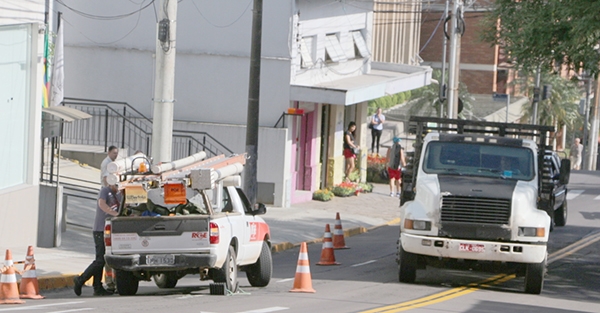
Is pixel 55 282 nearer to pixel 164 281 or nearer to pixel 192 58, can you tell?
pixel 164 281

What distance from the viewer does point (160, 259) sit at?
13648mm

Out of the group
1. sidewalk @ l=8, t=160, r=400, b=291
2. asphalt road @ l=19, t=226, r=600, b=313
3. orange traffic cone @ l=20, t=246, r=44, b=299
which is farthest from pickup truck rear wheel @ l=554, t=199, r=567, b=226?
orange traffic cone @ l=20, t=246, r=44, b=299

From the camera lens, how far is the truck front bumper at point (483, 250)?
15.4 metres

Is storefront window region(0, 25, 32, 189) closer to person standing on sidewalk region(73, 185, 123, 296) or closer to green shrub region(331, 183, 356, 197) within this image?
person standing on sidewalk region(73, 185, 123, 296)

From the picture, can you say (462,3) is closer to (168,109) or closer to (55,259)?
(168,109)

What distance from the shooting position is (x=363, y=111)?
37188 millimetres

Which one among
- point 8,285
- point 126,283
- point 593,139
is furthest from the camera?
point 593,139

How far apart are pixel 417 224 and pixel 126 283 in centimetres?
447

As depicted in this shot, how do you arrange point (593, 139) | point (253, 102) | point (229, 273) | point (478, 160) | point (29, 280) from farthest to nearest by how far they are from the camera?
point (593, 139), point (253, 102), point (478, 160), point (229, 273), point (29, 280)

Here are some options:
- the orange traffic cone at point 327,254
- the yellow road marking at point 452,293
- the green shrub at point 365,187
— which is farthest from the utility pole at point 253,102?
the green shrub at point 365,187

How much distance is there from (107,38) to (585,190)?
1803 cm

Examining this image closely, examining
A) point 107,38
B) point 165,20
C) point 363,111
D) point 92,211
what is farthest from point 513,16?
point 363,111

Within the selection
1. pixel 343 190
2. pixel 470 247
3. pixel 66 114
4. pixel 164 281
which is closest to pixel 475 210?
pixel 470 247

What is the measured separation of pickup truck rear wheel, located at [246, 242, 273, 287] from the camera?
1568 cm
